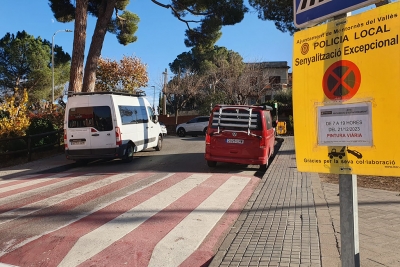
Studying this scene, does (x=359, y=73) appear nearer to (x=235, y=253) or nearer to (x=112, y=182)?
(x=235, y=253)

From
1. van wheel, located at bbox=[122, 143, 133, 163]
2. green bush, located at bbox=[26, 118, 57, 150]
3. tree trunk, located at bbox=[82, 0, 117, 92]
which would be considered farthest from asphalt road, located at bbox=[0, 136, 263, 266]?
tree trunk, located at bbox=[82, 0, 117, 92]

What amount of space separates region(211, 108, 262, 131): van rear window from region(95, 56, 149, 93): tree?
28384 mm

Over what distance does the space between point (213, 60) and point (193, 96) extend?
6.27 metres

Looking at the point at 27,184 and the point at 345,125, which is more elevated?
the point at 345,125

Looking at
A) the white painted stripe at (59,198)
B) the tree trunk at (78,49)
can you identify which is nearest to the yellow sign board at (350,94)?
the white painted stripe at (59,198)

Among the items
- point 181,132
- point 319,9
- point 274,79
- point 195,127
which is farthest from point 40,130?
point 274,79

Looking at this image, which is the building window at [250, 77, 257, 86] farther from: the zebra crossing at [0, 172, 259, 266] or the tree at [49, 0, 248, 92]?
the zebra crossing at [0, 172, 259, 266]

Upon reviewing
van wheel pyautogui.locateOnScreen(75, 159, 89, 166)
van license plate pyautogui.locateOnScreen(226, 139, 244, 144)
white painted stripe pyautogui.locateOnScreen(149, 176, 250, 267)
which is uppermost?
van license plate pyautogui.locateOnScreen(226, 139, 244, 144)

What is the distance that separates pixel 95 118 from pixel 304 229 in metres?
9.05

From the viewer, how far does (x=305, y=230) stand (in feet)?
16.2

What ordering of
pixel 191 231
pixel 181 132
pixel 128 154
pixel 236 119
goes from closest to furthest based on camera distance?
pixel 191 231, pixel 236 119, pixel 128 154, pixel 181 132

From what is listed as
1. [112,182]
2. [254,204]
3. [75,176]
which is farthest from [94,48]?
[254,204]

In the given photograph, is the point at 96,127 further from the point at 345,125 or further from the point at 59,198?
the point at 345,125

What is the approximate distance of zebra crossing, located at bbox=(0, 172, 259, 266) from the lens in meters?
4.47
